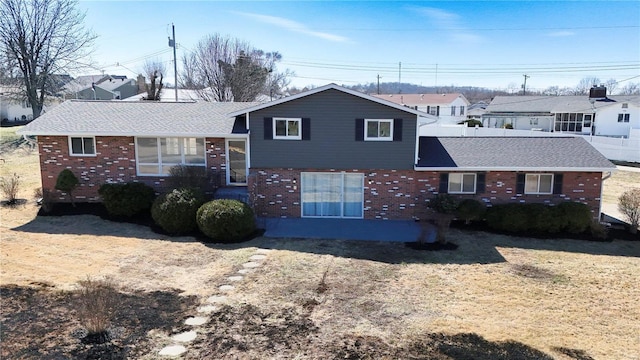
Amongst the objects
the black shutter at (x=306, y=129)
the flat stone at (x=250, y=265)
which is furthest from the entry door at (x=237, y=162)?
the flat stone at (x=250, y=265)

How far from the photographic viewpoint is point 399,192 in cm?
1742

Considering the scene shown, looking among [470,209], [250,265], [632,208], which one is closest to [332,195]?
[470,209]

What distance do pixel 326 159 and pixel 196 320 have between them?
31.5 ft

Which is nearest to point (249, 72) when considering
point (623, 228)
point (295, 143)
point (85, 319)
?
point (295, 143)

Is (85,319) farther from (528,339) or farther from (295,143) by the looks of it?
(295,143)

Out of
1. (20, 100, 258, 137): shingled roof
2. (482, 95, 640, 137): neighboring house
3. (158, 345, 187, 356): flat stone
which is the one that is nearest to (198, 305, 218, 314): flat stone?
(158, 345, 187, 356): flat stone

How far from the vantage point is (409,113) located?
54.9 feet

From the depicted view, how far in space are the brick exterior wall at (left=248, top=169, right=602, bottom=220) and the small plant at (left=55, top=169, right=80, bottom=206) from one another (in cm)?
748

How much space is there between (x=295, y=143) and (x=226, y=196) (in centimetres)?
349

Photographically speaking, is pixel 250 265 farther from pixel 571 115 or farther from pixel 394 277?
pixel 571 115

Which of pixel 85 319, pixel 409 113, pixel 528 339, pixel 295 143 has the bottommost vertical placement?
pixel 528 339

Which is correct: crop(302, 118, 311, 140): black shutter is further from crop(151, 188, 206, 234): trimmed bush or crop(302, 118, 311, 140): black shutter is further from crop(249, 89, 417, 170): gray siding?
crop(151, 188, 206, 234): trimmed bush

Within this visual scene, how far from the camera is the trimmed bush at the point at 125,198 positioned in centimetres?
1691

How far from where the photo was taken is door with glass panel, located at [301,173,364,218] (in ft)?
57.7
